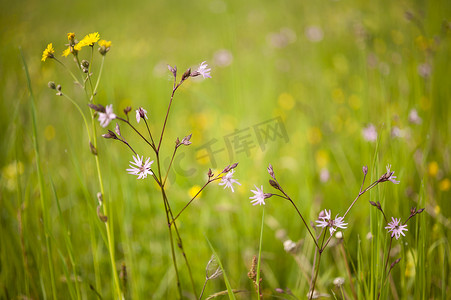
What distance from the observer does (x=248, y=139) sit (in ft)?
8.27

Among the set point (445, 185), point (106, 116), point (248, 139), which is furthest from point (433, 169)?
point (106, 116)

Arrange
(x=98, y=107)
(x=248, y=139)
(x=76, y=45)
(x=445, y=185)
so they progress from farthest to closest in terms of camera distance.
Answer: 1. (x=248, y=139)
2. (x=445, y=185)
3. (x=76, y=45)
4. (x=98, y=107)

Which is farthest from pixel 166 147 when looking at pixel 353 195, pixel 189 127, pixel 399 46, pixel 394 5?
pixel 394 5

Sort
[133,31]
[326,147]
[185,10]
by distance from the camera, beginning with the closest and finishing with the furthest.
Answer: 1. [326,147]
2. [133,31]
3. [185,10]

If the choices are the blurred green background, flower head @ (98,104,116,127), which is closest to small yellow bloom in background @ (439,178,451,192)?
the blurred green background

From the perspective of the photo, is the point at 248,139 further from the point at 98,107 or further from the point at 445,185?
the point at 98,107

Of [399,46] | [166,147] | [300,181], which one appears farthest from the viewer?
[399,46]

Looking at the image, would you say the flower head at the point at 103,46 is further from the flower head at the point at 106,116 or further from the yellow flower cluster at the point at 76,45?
the flower head at the point at 106,116

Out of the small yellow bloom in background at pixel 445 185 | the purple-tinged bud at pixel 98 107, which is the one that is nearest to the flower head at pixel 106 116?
the purple-tinged bud at pixel 98 107

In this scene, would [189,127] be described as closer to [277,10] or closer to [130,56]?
[130,56]

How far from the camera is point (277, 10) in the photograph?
4449mm

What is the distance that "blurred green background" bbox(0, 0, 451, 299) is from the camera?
1.30 meters

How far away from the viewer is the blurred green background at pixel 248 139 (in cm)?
130

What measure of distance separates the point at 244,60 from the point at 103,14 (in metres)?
2.27
